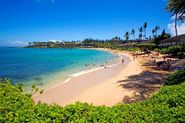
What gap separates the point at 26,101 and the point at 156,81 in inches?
763

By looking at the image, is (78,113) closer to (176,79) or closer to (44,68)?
(176,79)

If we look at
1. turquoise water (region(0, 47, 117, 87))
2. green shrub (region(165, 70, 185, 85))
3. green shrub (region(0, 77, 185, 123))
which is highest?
green shrub (region(0, 77, 185, 123))

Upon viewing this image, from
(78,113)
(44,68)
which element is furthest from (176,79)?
(44,68)

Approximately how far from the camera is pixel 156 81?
23.4m

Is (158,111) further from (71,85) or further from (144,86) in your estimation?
(71,85)

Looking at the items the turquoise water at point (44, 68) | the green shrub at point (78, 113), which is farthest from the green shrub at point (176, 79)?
the turquoise water at point (44, 68)

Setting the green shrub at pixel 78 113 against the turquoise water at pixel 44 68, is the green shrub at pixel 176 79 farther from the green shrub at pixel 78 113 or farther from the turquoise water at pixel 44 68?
the turquoise water at pixel 44 68

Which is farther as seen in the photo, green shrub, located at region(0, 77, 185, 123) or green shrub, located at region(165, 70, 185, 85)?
green shrub, located at region(165, 70, 185, 85)

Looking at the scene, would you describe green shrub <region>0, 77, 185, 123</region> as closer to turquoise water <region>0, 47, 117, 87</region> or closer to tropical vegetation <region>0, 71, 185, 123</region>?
tropical vegetation <region>0, 71, 185, 123</region>

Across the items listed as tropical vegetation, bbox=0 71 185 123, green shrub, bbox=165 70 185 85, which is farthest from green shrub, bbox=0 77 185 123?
green shrub, bbox=165 70 185 85

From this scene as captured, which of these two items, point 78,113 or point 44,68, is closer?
point 78,113

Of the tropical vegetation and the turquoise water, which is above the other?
the tropical vegetation

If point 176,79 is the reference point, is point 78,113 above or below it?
above

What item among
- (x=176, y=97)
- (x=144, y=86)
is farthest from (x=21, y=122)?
(x=144, y=86)
